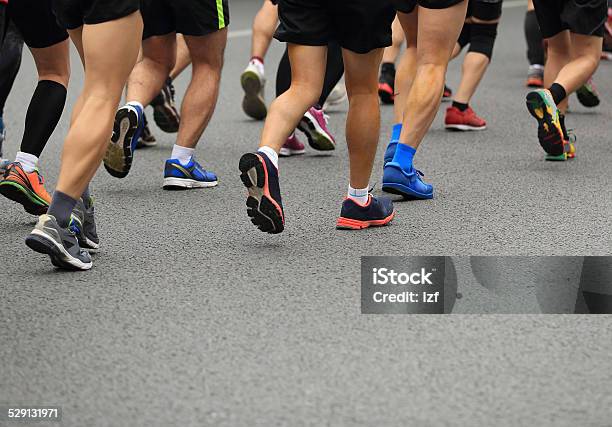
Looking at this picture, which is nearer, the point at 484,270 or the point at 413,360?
the point at 413,360

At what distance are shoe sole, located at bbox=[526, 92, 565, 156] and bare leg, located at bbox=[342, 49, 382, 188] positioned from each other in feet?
5.33

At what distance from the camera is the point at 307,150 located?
6.40 m

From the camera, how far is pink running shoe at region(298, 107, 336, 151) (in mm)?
6070

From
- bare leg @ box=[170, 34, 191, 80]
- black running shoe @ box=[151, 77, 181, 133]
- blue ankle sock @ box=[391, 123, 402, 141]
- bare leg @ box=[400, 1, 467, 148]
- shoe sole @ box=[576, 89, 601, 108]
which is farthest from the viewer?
shoe sole @ box=[576, 89, 601, 108]

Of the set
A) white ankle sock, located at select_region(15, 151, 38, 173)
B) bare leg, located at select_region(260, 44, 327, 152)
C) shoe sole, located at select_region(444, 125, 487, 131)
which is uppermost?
bare leg, located at select_region(260, 44, 327, 152)

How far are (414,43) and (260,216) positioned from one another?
197 cm

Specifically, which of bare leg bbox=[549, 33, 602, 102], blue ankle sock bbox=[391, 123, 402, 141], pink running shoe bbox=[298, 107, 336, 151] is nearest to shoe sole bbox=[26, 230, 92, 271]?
blue ankle sock bbox=[391, 123, 402, 141]

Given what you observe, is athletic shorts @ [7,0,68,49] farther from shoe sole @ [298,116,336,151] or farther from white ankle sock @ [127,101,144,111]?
shoe sole @ [298,116,336,151]

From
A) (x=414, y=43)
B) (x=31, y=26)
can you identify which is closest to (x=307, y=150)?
(x=414, y=43)

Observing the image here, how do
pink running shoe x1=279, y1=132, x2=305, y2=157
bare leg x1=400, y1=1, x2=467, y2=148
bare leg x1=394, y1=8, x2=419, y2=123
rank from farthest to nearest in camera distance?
pink running shoe x1=279, y1=132, x2=305, y2=157
bare leg x1=394, y1=8, x2=419, y2=123
bare leg x1=400, y1=1, x2=467, y2=148

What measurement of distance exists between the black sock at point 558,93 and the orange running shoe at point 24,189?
2.77m

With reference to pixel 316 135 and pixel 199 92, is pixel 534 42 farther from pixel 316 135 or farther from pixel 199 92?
pixel 199 92

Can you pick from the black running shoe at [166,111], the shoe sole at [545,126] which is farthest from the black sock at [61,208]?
the shoe sole at [545,126]

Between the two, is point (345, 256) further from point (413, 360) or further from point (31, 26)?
point (31, 26)
